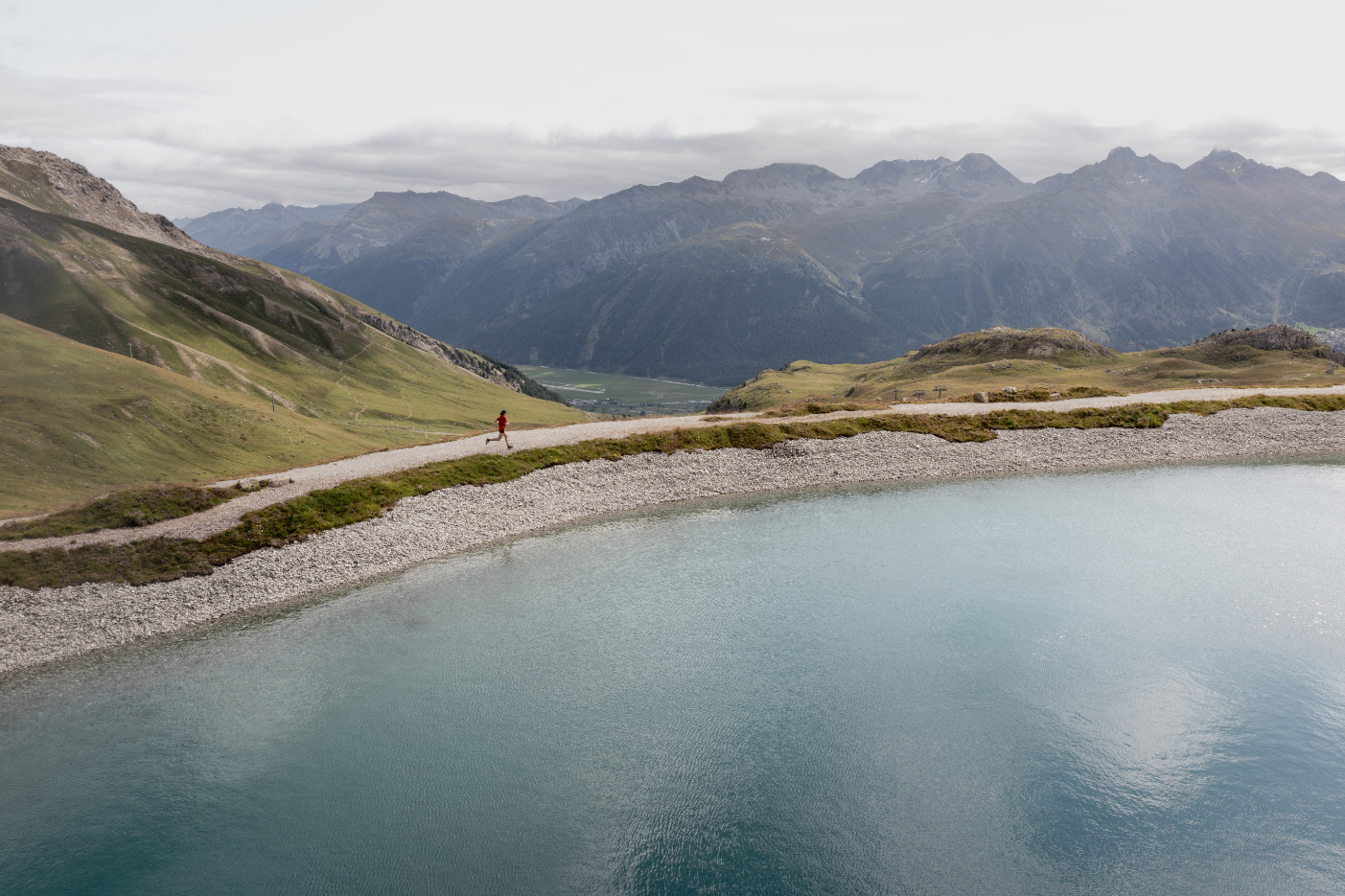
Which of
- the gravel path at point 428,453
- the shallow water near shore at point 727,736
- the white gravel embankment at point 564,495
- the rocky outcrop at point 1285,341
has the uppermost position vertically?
the rocky outcrop at point 1285,341

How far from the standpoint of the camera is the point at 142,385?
100000mm

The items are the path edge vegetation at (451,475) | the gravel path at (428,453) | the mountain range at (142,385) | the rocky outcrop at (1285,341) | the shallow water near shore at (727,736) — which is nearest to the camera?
the shallow water near shore at (727,736)

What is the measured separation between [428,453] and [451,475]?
26.4 feet

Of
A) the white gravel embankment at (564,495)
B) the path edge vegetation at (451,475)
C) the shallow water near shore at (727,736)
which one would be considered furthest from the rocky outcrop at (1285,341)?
the shallow water near shore at (727,736)

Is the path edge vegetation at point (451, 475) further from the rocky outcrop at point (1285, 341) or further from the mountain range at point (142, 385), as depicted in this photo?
the rocky outcrop at point (1285, 341)

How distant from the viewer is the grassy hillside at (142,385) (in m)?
80.0

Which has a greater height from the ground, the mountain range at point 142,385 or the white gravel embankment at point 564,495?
the mountain range at point 142,385

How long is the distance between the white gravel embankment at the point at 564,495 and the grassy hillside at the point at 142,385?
69.2 feet

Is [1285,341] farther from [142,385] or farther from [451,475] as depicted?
[142,385]

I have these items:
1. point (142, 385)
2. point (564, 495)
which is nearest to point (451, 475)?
point (564, 495)

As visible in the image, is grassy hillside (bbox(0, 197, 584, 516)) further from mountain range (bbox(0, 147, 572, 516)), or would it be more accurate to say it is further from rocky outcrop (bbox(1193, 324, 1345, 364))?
rocky outcrop (bbox(1193, 324, 1345, 364))

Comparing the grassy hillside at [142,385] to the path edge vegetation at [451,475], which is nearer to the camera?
the path edge vegetation at [451,475]

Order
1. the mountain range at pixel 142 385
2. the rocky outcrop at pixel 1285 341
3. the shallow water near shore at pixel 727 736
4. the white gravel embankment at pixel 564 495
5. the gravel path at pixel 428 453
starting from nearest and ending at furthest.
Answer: the shallow water near shore at pixel 727 736 < the white gravel embankment at pixel 564 495 < the gravel path at pixel 428 453 < the mountain range at pixel 142 385 < the rocky outcrop at pixel 1285 341

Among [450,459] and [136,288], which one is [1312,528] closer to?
[450,459]
